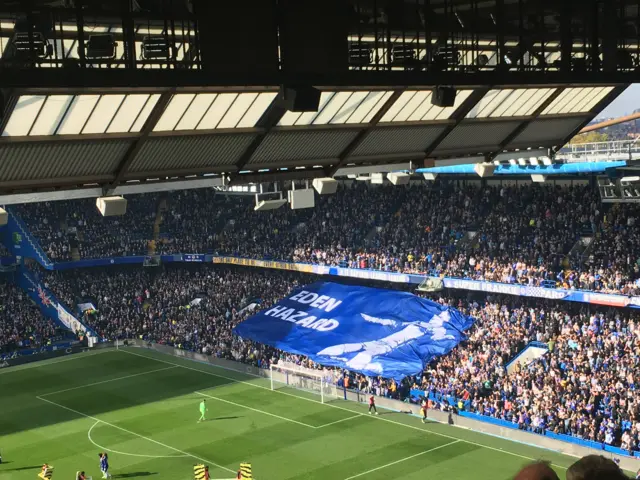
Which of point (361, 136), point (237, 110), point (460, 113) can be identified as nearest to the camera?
point (237, 110)

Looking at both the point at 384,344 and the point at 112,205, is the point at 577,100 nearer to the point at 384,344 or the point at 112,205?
the point at 112,205

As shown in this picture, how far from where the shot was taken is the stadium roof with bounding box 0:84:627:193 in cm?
1488

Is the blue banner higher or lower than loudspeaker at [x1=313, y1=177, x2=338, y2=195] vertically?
lower

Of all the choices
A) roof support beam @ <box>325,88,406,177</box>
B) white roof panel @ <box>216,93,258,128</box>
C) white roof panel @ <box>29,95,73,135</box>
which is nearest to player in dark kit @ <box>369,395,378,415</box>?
roof support beam @ <box>325,88,406,177</box>

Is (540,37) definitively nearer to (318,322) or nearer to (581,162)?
(581,162)

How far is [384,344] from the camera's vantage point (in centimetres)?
4409

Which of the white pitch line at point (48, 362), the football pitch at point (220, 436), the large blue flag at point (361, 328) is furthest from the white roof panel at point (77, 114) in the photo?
the white pitch line at point (48, 362)

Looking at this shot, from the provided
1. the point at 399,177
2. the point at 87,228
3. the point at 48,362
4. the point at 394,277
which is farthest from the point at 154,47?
the point at 87,228

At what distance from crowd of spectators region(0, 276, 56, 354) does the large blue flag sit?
16.7 m

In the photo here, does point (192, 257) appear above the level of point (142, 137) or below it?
below

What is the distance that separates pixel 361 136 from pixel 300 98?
430cm

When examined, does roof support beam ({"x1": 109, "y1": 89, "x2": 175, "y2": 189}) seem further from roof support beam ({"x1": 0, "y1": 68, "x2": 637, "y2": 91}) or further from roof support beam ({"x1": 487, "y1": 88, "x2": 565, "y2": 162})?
roof support beam ({"x1": 487, "y1": 88, "x2": 565, "y2": 162})

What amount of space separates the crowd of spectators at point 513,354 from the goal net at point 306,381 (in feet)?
4.60

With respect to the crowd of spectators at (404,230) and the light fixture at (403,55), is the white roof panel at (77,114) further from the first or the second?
the crowd of spectators at (404,230)
